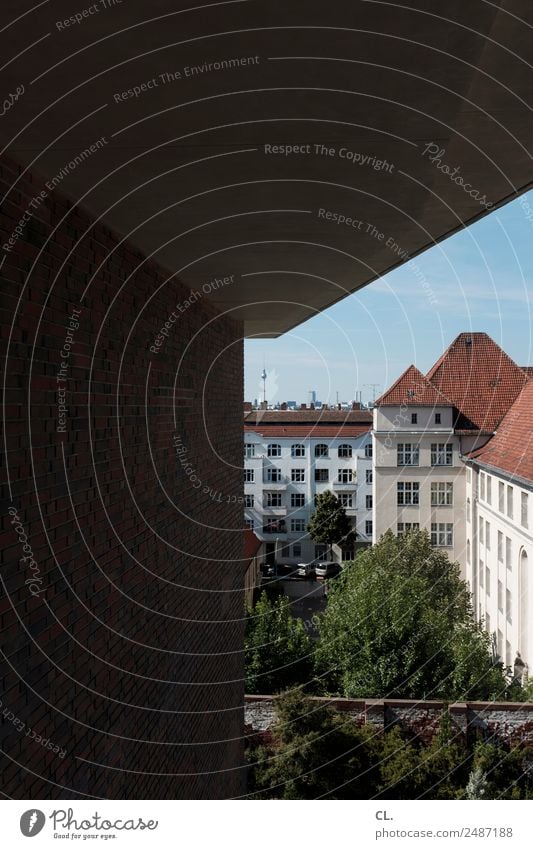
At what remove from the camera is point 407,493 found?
29.2 meters

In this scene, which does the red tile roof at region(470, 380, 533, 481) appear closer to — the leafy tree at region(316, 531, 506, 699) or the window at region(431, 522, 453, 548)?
the window at region(431, 522, 453, 548)

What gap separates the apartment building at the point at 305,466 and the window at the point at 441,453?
9.04 m

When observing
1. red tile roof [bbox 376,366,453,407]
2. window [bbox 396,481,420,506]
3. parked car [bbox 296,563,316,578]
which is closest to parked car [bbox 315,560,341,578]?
parked car [bbox 296,563,316,578]

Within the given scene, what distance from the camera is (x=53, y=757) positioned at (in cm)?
290

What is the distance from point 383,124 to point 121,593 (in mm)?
2491

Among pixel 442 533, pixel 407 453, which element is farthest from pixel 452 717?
pixel 407 453

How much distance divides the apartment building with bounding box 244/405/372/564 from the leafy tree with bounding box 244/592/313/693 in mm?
19814

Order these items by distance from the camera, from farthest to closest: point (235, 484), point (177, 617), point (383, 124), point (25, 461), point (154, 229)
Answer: point (235, 484) → point (177, 617) → point (154, 229) → point (25, 461) → point (383, 124)

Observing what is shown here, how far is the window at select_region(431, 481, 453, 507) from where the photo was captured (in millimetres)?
28172

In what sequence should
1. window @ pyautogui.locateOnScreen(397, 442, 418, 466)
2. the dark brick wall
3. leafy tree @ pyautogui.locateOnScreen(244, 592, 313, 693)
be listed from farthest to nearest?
window @ pyautogui.locateOnScreen(397, 442, 418, 466)
leafy tree @ pyautogui.locateOnScreen(244, 592, 313, 693)
the dark brick wall

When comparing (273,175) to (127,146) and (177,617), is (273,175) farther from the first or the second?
(177,617)

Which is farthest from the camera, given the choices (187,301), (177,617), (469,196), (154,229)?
(187,301)

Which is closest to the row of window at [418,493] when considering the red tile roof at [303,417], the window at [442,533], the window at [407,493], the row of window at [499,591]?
the window at [407,493]

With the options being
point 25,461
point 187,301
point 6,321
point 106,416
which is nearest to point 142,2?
point 6,321
